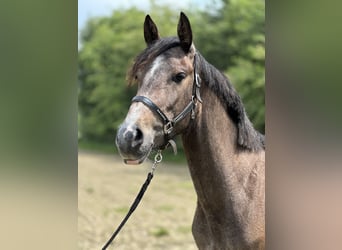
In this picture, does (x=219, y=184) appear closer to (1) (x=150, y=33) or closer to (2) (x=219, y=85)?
(2) (x=219, y=85)

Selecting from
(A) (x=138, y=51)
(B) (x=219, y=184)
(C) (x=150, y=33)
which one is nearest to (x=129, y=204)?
(A) (x=138, y=51)

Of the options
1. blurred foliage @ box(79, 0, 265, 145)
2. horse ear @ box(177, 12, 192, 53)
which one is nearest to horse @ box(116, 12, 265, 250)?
horse ear @ box(177, 12, 192, 53)

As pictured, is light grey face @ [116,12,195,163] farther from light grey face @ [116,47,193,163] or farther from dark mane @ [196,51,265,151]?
dark mane @ [196,51,265,151]

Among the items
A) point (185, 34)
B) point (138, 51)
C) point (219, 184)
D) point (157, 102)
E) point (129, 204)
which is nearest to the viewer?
point (157, 102)

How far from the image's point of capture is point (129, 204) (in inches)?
208

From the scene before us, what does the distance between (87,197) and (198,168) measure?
374 centimetres

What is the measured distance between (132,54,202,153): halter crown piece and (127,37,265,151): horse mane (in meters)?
0.09

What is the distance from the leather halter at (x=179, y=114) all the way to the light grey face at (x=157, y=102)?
0.01 metres

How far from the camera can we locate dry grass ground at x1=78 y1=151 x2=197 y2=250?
4.65 metres

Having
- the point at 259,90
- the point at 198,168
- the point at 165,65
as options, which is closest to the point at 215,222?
the point at 198,168

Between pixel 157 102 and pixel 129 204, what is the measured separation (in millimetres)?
3858
